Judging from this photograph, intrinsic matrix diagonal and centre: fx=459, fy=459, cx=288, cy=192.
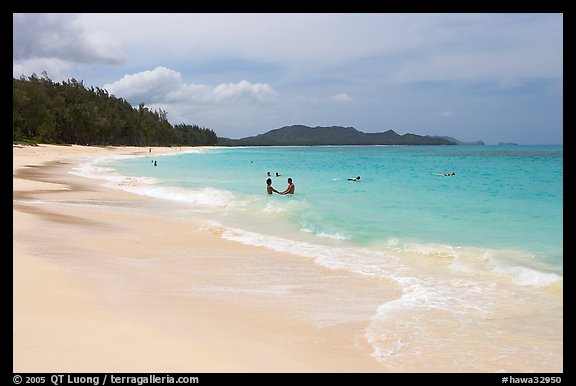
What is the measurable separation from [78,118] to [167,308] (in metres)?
116

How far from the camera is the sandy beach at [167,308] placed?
479 centimetres

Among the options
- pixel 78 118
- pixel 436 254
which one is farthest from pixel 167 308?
pixel 78 118

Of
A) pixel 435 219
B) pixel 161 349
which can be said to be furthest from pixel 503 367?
pixel 435 219

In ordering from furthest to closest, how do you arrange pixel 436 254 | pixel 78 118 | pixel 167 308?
pixel 78 118 → pixel 436 254 → pixel 167 308

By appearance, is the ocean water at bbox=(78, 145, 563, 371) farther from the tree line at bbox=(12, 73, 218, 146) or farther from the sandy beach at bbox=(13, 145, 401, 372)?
the tree line at bbox=(12, 73, 218, 146)

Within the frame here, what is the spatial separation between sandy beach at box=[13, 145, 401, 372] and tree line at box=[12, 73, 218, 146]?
7413cm

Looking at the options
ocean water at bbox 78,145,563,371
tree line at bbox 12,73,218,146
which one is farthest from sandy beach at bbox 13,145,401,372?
tree line at bbox 12,73,218,146

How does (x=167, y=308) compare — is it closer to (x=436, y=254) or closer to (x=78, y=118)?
(x=436, y=254)

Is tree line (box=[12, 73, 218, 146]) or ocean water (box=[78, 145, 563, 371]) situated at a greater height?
tree line (box=[12, 73, 218, 146])

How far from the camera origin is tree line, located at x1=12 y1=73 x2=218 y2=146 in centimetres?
8825

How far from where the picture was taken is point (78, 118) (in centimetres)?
11019

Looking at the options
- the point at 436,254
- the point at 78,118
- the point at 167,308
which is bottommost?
the point at 436,254

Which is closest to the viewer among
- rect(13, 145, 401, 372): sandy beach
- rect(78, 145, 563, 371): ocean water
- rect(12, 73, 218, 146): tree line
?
rect(13, 145, 401, 372): sandy beach
